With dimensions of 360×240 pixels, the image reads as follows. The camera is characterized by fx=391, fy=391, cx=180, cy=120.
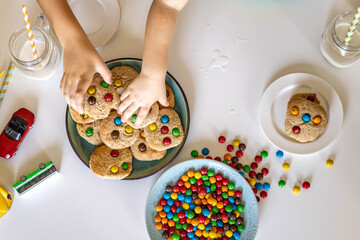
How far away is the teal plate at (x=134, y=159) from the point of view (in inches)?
42.7

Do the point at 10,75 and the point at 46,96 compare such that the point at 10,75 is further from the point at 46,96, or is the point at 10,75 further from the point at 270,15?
the point at 270,15

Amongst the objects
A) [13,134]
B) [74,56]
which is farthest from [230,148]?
[13,134]

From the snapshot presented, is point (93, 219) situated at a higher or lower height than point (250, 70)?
lower

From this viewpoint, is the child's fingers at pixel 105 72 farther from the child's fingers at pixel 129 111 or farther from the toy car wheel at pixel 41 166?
the toy car wheel at pixel 41 166

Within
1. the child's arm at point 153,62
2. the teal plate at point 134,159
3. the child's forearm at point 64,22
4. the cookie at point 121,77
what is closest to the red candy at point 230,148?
the teal plate at point 134,159

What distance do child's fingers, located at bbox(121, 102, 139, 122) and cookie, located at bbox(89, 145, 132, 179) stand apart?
0.32 ft

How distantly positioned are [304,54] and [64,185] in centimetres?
79

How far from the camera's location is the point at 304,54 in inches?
44.8

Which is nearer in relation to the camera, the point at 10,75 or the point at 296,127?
the point at 296,127

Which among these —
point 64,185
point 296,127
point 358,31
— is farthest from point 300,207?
point 64,185

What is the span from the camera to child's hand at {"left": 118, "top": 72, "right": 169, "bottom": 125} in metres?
1.02

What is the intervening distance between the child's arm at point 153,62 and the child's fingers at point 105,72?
0.06 meters

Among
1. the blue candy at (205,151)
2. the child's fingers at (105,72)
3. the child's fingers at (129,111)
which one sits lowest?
the blue candy at (205,151)

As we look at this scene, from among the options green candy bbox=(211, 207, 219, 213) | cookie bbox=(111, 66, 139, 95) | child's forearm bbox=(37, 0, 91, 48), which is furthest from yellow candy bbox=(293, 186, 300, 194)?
child's forearm bbox=(37, 0, 91, 48)
